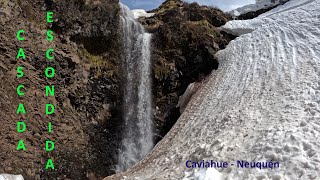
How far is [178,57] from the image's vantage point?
61.1ft

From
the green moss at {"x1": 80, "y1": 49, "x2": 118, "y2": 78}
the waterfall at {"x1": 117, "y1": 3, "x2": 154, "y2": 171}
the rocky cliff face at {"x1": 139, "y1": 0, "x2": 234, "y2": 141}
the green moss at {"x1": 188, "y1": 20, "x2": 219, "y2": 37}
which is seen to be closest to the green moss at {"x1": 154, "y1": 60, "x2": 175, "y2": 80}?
the rocky cliff face at {"x1": 139, "y1": 0, "x2": 234, "y2": 141}

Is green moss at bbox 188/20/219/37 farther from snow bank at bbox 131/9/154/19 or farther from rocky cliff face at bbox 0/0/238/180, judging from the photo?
snow bank at bbox 131/9/154/19

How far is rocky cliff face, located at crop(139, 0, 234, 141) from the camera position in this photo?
56.7 feet

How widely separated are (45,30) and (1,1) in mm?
2357

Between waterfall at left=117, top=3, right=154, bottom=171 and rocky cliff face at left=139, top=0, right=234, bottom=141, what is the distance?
0.59 meters

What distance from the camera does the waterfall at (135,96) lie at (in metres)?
15.5

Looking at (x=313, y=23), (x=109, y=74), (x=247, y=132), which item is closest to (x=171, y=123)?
(x=109, y=74)

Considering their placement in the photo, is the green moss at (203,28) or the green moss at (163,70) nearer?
the green moss at (163,70)

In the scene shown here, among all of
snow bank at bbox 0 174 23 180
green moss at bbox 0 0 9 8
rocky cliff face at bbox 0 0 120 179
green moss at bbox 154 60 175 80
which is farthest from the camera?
green moss at bbox 154 60 175 80

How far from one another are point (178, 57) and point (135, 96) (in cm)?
391

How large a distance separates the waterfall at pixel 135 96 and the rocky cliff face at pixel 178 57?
590 mm

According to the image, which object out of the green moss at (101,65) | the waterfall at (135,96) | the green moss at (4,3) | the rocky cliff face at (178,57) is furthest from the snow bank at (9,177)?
the green moss at (4,3)

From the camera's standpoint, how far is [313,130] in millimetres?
8273

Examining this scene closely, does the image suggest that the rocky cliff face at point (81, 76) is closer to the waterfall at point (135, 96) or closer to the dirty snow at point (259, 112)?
the waterfall at point (135, 96)
